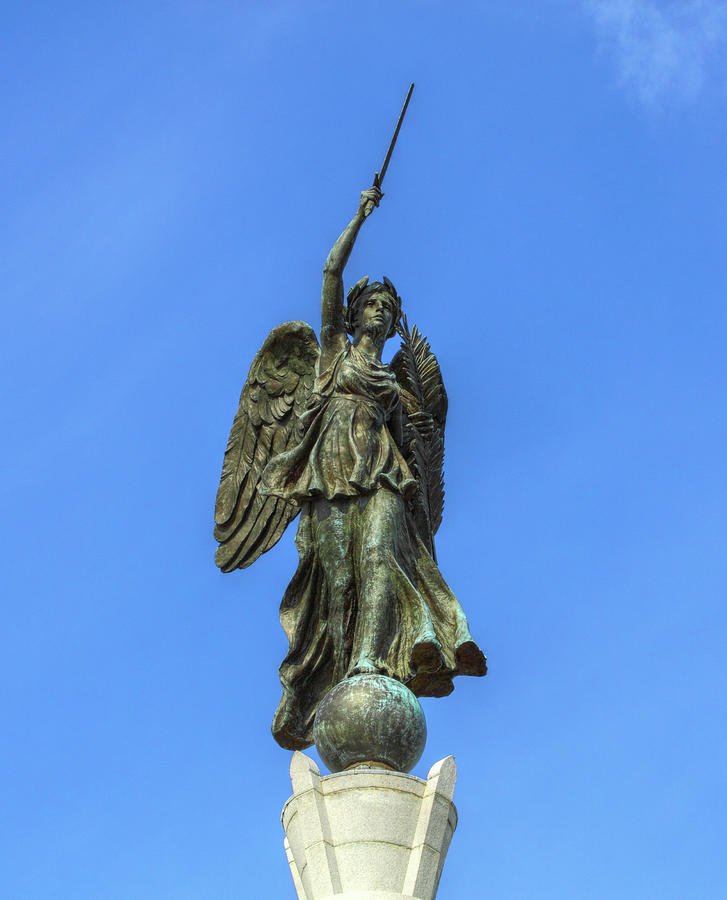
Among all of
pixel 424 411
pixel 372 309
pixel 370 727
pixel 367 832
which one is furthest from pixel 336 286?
pixel 367 832

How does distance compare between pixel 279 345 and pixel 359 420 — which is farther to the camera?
pixel 279 345

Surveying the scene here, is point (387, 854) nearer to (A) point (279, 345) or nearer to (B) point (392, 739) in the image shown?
(B) point (392, 739)

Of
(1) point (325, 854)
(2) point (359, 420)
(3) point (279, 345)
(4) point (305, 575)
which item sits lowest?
(1) point (325, 854)

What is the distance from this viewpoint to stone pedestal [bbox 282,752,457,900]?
854 cm

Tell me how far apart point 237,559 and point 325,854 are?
11.7ft

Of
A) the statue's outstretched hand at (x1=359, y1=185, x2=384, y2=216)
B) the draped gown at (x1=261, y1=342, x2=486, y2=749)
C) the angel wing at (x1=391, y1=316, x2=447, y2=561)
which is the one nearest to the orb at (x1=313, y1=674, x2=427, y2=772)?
the draped gown at (x1=261, y1=342, x2=486, y2=749)

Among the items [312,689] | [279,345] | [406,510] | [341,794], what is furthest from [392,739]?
[279,345]

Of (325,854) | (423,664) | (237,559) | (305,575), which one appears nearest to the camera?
(325,854)

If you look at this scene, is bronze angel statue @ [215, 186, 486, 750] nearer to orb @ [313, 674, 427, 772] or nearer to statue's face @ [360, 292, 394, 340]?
statue's face @ [360, 292, 394, 340]

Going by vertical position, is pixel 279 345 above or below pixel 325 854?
above

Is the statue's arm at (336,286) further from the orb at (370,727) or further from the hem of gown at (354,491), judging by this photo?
the orb at (370,727)

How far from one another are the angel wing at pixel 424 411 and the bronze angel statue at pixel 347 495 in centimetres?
1

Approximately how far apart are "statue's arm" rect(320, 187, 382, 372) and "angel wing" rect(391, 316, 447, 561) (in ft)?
2.78

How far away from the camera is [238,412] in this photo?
12156 mm
